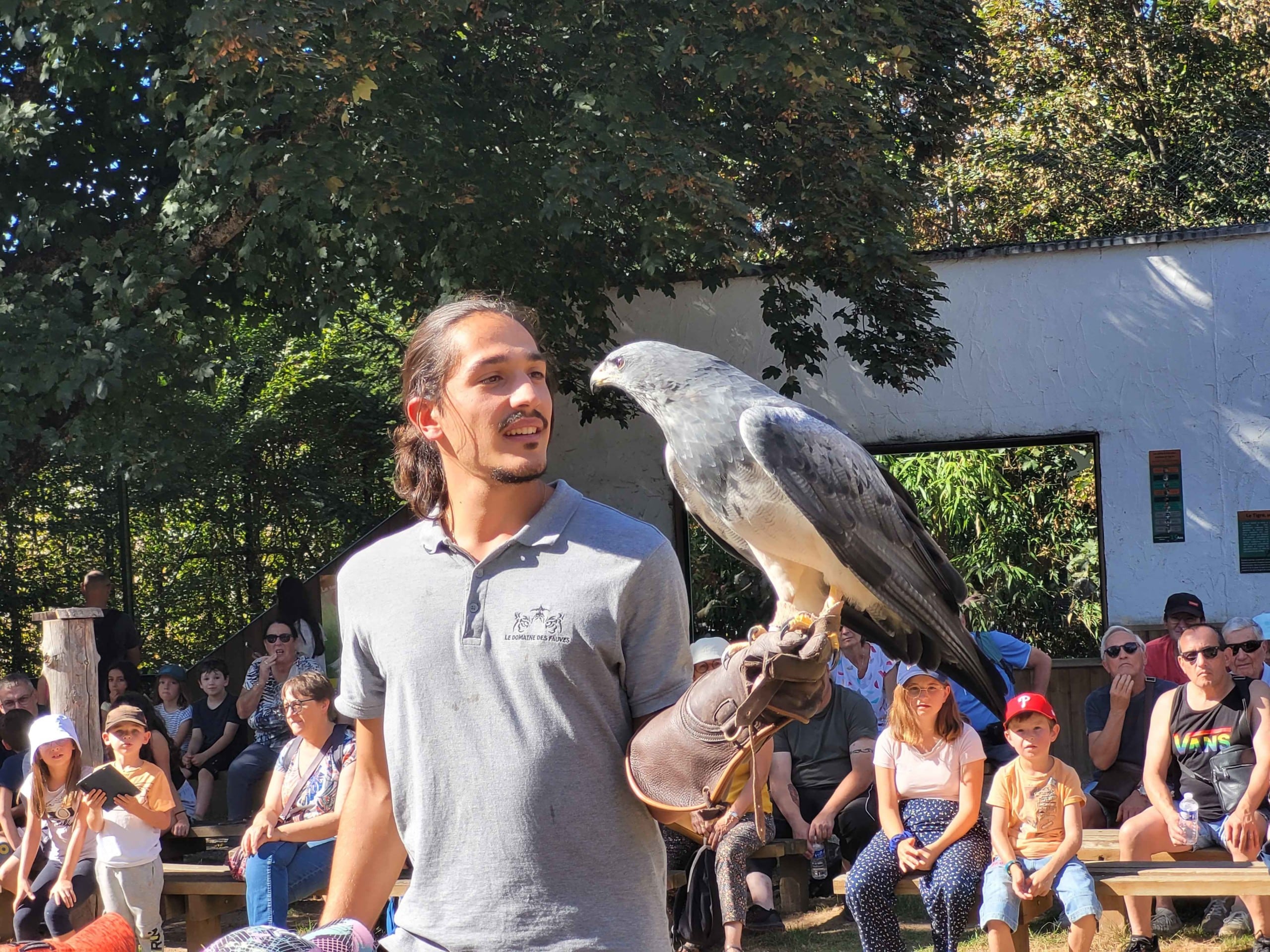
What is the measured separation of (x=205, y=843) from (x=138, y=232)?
3680 millimetres

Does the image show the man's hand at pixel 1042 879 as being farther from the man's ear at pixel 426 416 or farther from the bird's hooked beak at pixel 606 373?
the man's ear at pixel 426 416

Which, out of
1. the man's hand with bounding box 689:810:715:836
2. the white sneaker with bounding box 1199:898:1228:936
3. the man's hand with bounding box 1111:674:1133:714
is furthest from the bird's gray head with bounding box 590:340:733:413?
the white sneaker with bounding box 1199:898:1228:936

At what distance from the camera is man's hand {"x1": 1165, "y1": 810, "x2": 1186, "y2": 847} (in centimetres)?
574

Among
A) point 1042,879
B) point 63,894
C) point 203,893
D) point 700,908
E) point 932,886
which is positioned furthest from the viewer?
point 203,893

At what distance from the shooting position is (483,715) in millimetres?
1994

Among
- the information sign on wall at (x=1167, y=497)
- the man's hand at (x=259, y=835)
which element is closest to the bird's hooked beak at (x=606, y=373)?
the man's hand at (x=259, y=835)

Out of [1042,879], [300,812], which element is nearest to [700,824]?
[1042,879]

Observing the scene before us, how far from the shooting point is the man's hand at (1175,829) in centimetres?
574

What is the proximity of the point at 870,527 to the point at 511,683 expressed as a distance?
245 centimetres

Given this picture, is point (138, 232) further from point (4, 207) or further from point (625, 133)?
point (625, 133)

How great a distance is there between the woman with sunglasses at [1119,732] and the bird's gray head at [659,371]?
3421mm

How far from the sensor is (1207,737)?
584 cm

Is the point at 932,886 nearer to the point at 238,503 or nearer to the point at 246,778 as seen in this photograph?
the point at 246,778

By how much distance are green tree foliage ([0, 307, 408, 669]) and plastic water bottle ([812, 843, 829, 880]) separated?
21.9ft
